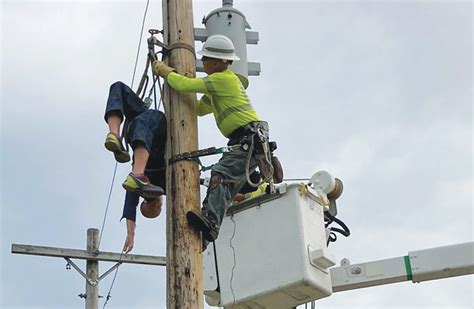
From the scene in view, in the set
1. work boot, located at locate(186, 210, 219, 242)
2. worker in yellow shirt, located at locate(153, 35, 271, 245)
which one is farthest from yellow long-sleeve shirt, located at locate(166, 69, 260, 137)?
work boot, located at locate(186, 210, 219, 242)

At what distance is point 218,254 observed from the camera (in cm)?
641

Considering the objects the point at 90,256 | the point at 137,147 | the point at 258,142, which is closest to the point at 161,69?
the point at 137,147

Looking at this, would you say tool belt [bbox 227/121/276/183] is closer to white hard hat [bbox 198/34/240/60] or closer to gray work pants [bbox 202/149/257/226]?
gray work pants [bbox 202/149/257/226]

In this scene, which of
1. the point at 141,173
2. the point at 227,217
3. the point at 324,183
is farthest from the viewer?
the point at 324,183

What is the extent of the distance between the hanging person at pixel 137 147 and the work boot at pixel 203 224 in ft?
1.32

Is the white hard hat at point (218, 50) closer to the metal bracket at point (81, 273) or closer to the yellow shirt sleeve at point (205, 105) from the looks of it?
the yellow shirt sleeve at point (205, 105)

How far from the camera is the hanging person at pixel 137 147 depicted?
5.39 m

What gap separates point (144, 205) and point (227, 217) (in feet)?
2.71

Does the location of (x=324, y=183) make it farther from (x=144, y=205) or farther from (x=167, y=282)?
(x=167, y=282)

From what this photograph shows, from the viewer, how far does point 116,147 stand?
18.0 ft

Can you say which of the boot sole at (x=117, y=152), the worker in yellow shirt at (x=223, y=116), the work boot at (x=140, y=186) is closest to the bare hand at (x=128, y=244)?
the work boot at (x=140, y=186)

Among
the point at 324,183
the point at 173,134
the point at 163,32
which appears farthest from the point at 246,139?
the point at 324,183

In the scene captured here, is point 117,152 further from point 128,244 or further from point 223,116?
point 223,116

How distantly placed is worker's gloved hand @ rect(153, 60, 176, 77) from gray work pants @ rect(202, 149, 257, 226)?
62 centimetres
